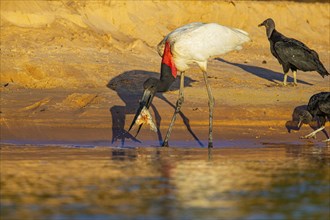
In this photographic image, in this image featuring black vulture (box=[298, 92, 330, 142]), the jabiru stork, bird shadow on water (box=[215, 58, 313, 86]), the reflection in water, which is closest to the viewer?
the reflection in water

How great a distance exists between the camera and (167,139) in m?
13.2

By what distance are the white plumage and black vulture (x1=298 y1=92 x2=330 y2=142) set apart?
5.41ft

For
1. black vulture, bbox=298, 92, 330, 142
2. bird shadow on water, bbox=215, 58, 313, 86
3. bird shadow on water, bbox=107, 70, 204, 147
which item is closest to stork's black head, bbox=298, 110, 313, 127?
black vulture, bbox=298, 92, 330, 142

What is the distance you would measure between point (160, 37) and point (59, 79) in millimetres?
4938

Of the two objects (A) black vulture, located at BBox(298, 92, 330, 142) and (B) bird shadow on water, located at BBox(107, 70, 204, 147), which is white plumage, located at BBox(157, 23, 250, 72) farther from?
(A) black vulture, located at BBox(298, 92, 330, 142)

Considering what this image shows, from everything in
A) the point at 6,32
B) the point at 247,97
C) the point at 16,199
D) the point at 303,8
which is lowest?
the point at 16,199

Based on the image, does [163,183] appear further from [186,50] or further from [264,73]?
[264,73]

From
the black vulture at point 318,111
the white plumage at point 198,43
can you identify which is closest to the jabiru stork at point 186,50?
the white plumage at point 198,43

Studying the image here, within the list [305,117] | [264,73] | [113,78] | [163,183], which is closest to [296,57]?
[264,73]

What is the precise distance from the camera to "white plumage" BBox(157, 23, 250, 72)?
1293 cm

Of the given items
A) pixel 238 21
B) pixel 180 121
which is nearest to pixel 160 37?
pixel 238 21

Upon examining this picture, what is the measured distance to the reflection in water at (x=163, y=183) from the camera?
7648 mm

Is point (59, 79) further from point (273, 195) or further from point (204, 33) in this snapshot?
point (273, 195)

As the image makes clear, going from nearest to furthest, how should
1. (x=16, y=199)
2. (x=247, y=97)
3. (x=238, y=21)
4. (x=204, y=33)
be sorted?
(x=16, y=199) < (x=204, y=33) < (x=247, y=97) < (x=238, y=21)
